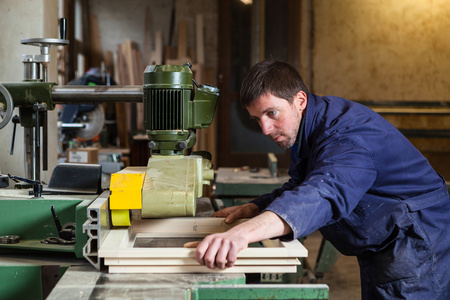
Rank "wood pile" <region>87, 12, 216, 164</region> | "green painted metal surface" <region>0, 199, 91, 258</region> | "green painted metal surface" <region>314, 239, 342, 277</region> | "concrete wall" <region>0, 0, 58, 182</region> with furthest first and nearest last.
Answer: "wood pile" <region>87, 12, 216, 164</region> < "green painted metal surface" <region>314, 239, 342, 277</region> < "concrete wall" <region>0, 0, 58, 182</region> < "green painted metal surface" <region>0, 199, 91, 258</region>

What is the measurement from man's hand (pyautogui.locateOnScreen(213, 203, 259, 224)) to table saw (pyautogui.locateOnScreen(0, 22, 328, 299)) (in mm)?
34

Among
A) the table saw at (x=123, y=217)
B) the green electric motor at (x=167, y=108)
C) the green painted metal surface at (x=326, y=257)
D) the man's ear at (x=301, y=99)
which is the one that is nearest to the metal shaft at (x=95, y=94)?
the table saw at (x=123, y=217)

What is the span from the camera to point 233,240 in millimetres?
1023

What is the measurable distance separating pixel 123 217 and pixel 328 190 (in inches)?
19.5

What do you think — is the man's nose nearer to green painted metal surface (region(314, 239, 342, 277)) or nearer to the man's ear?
the man's ear

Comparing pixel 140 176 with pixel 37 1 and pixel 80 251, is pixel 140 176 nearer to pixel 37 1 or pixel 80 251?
pixel 80 251

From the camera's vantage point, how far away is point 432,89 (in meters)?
5.13

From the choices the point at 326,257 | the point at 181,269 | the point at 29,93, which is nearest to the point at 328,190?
the point at 181,269

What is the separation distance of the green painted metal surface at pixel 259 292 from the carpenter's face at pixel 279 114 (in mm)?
542

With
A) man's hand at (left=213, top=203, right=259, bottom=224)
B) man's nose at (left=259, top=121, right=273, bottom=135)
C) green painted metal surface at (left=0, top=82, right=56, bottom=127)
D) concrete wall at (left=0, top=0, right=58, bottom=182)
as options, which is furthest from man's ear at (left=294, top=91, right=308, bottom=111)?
concrete wall at (left=0, top=0, right=58, bottom=182)

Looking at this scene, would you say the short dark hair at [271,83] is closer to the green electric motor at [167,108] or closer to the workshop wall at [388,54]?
the green electric motor at [167,108]

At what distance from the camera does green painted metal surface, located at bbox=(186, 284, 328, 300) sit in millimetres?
963

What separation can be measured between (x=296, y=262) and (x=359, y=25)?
4.52 meters

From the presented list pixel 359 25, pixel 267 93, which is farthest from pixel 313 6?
pixel 267 93
